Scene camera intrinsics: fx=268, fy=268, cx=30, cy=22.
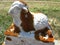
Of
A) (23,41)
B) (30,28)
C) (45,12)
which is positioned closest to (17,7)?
(30,28)

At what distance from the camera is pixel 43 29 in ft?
9.41

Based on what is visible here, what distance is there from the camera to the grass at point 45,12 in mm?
6192

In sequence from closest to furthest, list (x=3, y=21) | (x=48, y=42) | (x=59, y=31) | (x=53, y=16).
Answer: (x=48, y=42)
(x=59, y=31)
(x=3, y=21)
(x=53, y=16)

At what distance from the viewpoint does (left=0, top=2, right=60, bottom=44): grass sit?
619 cm

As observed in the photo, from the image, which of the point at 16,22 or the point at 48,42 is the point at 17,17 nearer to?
the point at 16,22

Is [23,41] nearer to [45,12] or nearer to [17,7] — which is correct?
[17,7]

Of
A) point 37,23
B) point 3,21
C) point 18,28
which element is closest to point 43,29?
point 37,23

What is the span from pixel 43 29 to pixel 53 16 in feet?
14.5

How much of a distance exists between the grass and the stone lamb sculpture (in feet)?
7.39

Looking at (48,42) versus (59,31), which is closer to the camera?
(48,42)

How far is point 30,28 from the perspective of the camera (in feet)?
9.45

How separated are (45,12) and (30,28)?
4.64 m

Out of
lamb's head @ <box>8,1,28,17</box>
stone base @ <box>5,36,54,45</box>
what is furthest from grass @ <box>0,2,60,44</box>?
lamb's head @ <box>8,1,28,17</box>

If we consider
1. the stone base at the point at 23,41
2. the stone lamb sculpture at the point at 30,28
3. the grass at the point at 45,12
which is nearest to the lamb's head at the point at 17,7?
the stone lamb sculpture at the point at 30,28
